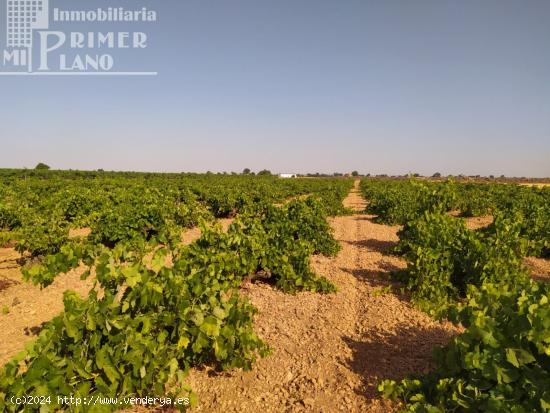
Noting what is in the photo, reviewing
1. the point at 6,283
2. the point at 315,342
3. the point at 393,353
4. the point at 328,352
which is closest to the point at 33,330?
the point at 6,283

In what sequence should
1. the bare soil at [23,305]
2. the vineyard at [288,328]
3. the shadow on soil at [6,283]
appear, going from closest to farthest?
the vineyard at [288,328]
the bare soil at [23,305]
the shadow on soil at [6,283]

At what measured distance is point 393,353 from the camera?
15.7 feet

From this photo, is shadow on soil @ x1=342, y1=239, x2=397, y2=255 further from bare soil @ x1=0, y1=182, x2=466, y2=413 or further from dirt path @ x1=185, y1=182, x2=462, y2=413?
dirt path @ x1=185, y1=182, x2=462, y2=413

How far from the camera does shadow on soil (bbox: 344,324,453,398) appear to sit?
4.27 meters

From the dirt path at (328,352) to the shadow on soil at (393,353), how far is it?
0.01m

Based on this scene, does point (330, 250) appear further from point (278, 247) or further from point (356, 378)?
point (356, 378)

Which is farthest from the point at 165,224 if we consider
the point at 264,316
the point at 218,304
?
the point at 218,304

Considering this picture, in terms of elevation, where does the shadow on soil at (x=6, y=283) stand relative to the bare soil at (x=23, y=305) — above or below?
above

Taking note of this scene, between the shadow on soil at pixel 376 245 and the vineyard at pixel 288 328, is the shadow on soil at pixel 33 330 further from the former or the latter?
the shadow on soil at pixel 376 245

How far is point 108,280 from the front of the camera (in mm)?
3668

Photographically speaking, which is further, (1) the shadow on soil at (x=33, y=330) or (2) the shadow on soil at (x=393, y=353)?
(1) the shadow on soil at (x=33, y=330)

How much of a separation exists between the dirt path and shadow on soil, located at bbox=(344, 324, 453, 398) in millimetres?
12

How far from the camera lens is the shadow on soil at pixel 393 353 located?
427 centimetres

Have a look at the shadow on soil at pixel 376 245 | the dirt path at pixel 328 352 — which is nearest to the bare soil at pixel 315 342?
the dirt path at pixel 328 352
